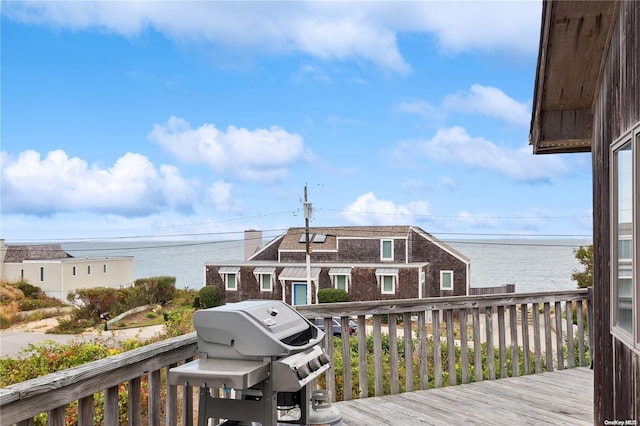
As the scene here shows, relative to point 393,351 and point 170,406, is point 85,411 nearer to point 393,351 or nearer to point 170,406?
point 170,406

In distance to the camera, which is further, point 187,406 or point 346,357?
point 346,357

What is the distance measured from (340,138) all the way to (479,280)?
89.9 ft

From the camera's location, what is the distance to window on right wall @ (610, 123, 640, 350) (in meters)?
2.60

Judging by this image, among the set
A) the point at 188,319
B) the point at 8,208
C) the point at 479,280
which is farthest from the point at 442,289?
the point at 8,208

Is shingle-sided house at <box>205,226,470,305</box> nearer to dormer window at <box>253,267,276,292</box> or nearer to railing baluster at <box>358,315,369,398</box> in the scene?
dormer window at <box>253,267,276,292</box>

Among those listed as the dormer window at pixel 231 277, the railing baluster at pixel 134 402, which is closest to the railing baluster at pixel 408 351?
the railing baluster at pixel 134 402

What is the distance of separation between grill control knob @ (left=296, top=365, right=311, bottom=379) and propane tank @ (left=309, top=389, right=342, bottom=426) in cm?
50

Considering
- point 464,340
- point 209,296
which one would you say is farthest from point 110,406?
point 209,296

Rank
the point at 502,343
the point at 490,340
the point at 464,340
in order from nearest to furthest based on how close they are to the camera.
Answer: the point at 464,340 → the point at 490,340 → the point at 502,343

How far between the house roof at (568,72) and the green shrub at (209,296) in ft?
69.9

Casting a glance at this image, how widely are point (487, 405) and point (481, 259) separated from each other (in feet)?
170

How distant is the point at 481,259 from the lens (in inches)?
2116

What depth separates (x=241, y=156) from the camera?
5850 centimetres

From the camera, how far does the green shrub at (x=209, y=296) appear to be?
24172 millimetres
